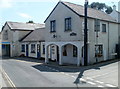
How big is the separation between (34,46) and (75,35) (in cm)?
1191

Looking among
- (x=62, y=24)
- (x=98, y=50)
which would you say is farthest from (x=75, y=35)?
(x=98, y=50)

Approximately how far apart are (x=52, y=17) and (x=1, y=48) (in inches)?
821

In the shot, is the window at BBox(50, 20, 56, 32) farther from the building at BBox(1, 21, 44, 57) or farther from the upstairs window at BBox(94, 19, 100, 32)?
the building at BBox(1, 21, 44, 57)

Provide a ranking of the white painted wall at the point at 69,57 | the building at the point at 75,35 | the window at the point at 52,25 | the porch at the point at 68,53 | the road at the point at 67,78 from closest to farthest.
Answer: the road at the point at 67,78 → the porch at the point at 68,53 → the building at the point at 75,35 → the white painted wall at the point at 69,57 → the window at the point at 52,25

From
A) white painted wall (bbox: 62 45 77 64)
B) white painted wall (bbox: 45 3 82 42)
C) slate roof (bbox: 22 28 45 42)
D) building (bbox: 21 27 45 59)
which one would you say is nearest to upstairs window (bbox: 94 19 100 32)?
white painted wall (bbox: 45 3 82 42)

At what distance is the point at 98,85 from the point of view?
8852 mm

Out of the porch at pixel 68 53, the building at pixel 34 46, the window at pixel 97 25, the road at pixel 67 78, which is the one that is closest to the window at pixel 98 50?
the window at pixel 97 25

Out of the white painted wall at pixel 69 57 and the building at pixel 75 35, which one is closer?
the building at pixel 75 35

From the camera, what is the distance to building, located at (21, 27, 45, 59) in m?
24.3

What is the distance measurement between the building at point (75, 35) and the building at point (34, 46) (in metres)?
3.77

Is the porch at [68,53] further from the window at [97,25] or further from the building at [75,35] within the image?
the window at [97,25]

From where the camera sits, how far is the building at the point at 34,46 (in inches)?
956

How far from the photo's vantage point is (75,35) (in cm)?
1673

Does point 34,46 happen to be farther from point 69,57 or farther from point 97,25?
point 97,25
